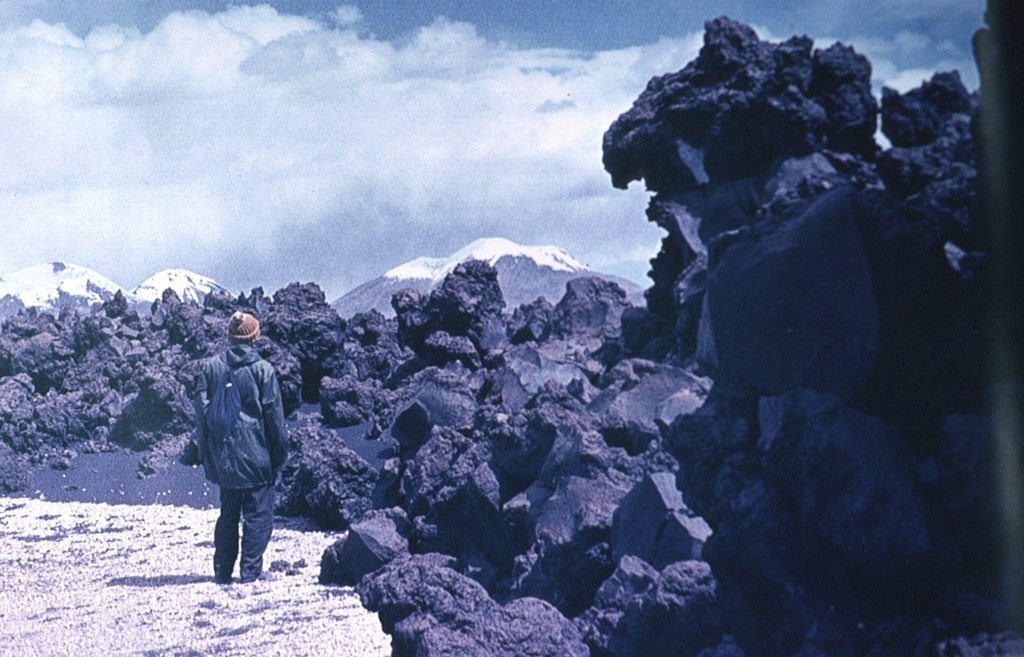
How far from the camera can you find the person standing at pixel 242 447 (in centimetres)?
479

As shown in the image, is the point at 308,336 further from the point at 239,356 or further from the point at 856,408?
the point at 856,408

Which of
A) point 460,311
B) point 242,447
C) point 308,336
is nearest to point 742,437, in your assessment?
point 242,447

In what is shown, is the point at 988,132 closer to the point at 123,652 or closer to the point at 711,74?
the point at 123,652

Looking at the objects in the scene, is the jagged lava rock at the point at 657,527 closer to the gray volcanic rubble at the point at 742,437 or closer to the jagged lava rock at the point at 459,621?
the gray volcanic rubble at the point at 742,437

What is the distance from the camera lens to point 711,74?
20.8ft

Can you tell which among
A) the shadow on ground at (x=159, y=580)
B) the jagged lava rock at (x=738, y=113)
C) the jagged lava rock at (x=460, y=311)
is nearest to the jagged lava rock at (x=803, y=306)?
the jagged lava rock at (x=738, y=113)

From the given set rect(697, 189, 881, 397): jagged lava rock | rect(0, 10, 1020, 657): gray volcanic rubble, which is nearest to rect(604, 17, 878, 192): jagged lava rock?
rect(0, 10, 1020, 657): gray volcanic rubble

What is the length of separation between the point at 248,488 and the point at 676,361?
9.31 feet

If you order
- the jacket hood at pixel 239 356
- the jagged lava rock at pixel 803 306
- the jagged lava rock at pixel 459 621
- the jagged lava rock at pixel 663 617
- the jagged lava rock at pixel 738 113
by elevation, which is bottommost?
the jagged lava rock at pixel 459 621

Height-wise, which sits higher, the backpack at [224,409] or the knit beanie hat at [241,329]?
the knit beanie hat at [241,329]

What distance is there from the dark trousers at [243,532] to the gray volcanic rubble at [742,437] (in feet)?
1.41

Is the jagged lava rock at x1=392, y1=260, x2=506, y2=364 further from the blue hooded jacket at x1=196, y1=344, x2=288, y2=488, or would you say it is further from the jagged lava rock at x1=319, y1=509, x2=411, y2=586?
the jagged lava rock at x1=319, y1=509, x2=411, y2=586

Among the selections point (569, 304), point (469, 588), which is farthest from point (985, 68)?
point (569, 304)

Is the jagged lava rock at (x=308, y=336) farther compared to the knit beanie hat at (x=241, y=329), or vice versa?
the jagged lava rock at (x=308, y=336)
